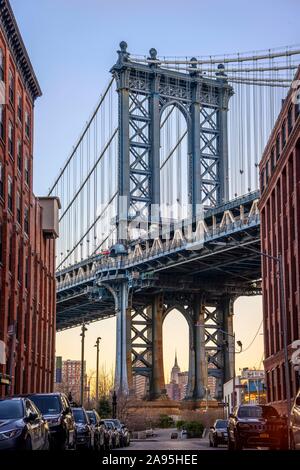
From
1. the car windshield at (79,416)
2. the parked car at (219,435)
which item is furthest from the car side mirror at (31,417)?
the parked car at (219,435)

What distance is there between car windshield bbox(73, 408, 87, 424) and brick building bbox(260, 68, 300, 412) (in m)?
29.0

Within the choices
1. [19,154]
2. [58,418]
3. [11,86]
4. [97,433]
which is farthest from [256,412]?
[19,154]

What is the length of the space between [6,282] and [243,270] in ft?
187

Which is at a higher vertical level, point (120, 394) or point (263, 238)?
point (263, 238)

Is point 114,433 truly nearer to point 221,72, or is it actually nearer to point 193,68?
point 221,72

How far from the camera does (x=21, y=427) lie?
707 inches

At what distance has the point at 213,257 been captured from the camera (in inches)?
3716

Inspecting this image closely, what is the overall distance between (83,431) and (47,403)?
5.05 meters

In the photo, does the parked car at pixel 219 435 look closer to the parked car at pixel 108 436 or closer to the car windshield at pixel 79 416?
the parked car at pixel 108 436

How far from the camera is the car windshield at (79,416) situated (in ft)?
98.8

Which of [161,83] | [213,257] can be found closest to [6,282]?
[213,257]

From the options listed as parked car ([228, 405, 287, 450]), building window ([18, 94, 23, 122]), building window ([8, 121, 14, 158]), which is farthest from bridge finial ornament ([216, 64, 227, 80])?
parked car ([228, 405, 287, 450])

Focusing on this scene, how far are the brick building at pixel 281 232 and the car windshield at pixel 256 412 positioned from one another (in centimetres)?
2575
